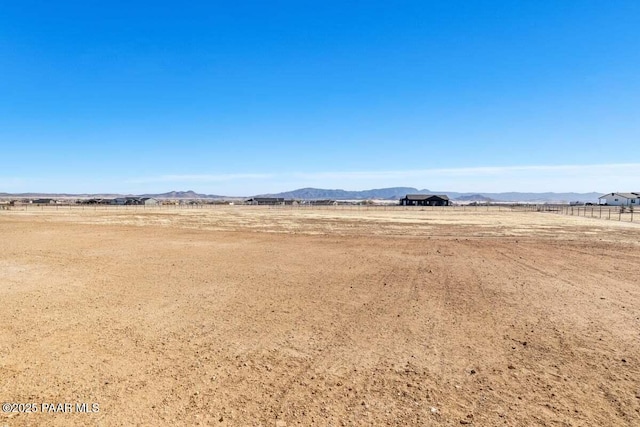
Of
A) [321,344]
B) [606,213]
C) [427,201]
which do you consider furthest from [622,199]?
[321,344]

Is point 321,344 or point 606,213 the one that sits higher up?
point 606,213

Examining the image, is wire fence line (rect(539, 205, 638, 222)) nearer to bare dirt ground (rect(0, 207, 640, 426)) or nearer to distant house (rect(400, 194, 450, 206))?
distant house (rect(400, 194, 450, 206))

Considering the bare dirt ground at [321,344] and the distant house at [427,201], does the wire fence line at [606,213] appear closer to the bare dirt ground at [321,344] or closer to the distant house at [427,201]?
the distant house at [427,201]

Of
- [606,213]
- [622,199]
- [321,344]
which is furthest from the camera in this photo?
[622,199]

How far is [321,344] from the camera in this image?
7.62 meters

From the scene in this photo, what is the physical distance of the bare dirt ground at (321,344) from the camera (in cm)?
532

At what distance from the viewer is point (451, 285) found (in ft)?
42.0

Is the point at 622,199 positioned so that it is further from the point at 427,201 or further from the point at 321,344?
the point at 321,344

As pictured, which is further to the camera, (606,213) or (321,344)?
(606,213)

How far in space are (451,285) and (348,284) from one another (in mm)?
3265

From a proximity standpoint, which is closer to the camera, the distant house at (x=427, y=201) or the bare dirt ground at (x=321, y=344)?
the bare dirt ground at (x=321, y=344)

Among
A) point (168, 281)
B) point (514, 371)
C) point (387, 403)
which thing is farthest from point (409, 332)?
point (168, 281)

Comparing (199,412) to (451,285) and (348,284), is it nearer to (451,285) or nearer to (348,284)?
(348,284)

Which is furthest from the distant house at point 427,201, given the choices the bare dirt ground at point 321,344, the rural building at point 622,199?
the bare dirt ground at point 321,344
